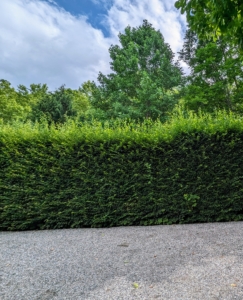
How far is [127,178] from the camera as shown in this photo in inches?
167

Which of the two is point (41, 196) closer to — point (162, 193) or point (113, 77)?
point (162, 193)

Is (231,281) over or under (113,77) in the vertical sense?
under

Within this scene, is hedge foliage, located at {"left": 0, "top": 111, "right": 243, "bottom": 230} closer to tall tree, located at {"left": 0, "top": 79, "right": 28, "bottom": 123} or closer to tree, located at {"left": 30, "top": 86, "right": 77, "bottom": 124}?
tree, located at {"left": 30, "top": 86, "right": 77, "bottom": 124}

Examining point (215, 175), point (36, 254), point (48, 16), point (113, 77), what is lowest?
point (36, 254)

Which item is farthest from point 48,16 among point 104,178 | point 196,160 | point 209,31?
point 196,160

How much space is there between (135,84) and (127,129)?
1002 cm

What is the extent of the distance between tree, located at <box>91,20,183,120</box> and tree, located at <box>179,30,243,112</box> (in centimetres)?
127

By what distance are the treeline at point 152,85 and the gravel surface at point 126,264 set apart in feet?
26.4

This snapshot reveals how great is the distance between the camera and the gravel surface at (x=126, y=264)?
1944 millimetres

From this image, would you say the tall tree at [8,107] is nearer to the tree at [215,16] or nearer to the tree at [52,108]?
the tree at [52,108]

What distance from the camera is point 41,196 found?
4.29 meters

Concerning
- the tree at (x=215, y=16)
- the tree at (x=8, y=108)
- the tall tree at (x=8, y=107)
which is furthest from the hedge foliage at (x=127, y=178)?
the tree at (x=8, y=108)

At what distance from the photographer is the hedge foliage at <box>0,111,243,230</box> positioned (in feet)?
13.7

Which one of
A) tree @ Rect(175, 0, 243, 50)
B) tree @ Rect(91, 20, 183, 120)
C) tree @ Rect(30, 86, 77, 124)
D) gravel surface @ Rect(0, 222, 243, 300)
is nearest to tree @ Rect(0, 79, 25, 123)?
tree @ Rect(30, 86, 77, 124)
